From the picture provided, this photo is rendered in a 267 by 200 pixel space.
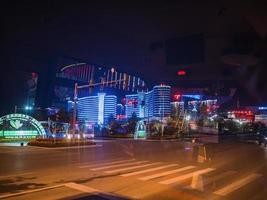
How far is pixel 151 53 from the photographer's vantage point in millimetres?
17203

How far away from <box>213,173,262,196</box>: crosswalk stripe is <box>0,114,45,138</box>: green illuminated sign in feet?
89.0

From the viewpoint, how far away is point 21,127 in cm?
3638

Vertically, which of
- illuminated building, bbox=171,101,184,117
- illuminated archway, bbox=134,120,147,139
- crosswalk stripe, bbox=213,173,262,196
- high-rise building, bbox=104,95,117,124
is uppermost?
high-rise building, bbox=104,95,117,124

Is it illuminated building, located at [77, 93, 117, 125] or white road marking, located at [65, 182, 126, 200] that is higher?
illuminated building, located at [77, 93, 117, 125]

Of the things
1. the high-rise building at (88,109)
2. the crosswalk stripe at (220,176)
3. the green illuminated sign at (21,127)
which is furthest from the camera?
the high-rise building at (88,109)

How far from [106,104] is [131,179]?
126 meters

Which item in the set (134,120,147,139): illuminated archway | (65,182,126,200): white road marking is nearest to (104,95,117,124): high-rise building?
(134,120,147,139): illuminated archway

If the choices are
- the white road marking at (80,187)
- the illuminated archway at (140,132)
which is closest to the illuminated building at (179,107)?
the illuminated archway at (140,132)

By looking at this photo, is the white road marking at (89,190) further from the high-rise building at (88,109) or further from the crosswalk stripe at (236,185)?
the high-rise building at (88,109)

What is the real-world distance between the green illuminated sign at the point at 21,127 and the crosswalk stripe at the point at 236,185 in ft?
89.0

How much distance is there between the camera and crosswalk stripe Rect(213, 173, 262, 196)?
1024cm

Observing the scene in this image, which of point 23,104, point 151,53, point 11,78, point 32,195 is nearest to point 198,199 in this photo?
point 32,195

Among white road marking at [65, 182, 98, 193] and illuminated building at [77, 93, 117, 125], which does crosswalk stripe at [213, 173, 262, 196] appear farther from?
illuminated building at [77, 93, 117, 125]

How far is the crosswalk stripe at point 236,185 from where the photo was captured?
33.6 feet
